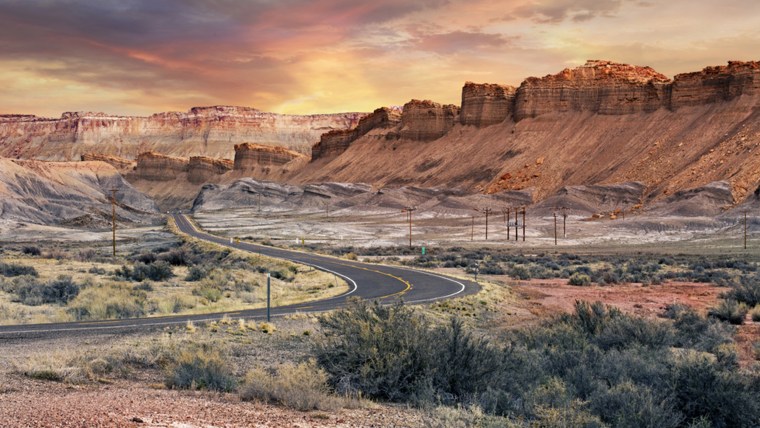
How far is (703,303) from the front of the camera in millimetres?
26219

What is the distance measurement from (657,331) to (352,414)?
349 inches

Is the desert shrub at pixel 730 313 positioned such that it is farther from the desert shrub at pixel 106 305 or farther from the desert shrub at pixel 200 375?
the desert shrub at pixel 106 305

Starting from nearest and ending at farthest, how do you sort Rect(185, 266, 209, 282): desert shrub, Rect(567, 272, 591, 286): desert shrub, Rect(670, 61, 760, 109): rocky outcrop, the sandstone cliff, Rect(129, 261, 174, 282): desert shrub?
Rect(129, 261, 174, 282): desert shrub, Rect(185, 266, 209, 282): desert shrub, Rect(567, 272, 591, 286): desert shrub, the sandstone cliff, Rect(670, 61, 760, 109): rocky outcrop

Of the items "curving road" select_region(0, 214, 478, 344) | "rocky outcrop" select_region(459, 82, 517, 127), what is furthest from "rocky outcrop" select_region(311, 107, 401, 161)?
"curving road" select_region(0, 214, 478, 344)

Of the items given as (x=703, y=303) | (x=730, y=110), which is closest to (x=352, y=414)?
(x=703, y=303)

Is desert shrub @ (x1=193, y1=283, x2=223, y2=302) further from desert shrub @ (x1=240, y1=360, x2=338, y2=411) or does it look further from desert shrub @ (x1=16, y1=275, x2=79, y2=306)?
desert shrub @ (x1=240, y1=360, x2=338, y2=411)

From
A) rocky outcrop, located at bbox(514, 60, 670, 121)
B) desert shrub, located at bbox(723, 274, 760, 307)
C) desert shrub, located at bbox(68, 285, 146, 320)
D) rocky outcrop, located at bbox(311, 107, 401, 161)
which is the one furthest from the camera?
rocky outcrop, located at bbox(311, 107, 401, 161)

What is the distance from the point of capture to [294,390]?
8.95 m

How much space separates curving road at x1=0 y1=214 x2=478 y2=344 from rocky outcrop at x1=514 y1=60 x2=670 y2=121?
9399 cm

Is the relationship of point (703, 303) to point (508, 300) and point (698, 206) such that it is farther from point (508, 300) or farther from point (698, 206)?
point (698, 206)

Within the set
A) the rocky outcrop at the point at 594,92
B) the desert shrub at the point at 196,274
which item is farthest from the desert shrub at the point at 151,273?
the rocky outcrop at the point at 594,92

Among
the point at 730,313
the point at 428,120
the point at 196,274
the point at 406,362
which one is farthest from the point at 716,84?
the point at 406,362

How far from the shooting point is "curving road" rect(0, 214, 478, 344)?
1592 cm

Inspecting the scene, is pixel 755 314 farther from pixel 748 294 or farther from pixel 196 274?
pixel 196 274
